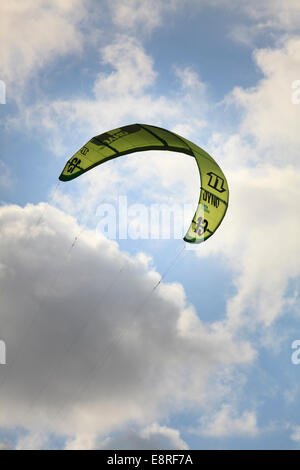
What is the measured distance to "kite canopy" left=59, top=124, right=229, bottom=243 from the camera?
20.9 meters

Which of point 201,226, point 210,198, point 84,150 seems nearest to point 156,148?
point 84,150

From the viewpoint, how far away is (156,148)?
25.3 metres

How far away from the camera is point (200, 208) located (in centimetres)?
2012

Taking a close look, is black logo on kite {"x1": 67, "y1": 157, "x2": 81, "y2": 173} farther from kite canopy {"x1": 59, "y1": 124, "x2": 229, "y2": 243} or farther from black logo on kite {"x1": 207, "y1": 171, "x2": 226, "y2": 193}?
black logo on kite {"x1": 207, "y1": 171, "x2": 226, "y2": 193}

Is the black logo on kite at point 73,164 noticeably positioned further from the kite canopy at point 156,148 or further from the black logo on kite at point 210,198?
the black logo on kite at point 210,198

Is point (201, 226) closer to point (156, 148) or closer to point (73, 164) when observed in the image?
point (156, 148)

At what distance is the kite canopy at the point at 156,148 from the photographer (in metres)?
20.9

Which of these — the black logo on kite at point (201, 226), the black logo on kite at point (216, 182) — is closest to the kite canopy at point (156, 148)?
the black logo on kite at point (216, 182)

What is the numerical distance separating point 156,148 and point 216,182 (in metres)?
5.02

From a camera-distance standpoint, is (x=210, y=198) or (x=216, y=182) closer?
(x=210, y=198)
